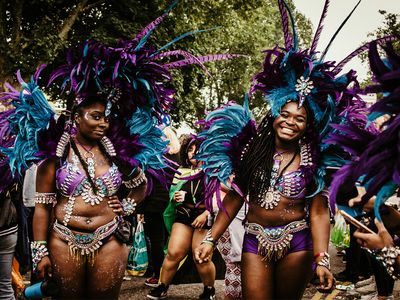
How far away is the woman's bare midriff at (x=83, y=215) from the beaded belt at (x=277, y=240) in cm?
110

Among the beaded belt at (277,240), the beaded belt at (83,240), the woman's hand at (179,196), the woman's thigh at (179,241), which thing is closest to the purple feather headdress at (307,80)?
the beaded belt at (277,240)

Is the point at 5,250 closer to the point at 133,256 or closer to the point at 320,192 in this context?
the point at 320,192

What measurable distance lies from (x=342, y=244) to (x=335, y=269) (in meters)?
0.38

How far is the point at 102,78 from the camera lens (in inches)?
159

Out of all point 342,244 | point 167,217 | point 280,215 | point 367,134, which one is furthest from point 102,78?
point 342,244

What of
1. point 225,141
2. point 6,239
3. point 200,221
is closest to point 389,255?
point 225,141

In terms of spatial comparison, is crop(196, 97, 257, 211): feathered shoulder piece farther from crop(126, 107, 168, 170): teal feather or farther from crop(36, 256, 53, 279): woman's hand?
crop(36, 256, 53, 279): woman's hand

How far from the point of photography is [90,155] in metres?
4.00

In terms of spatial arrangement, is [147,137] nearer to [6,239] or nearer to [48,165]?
[48,165]

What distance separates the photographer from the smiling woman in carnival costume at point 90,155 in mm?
3809

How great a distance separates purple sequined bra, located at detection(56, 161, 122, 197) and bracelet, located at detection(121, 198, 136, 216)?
0.18 metres

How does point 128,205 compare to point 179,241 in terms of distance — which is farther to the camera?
point 179,241

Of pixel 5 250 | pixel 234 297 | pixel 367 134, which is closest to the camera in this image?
pixel 367 134

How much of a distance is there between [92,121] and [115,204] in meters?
0.61
